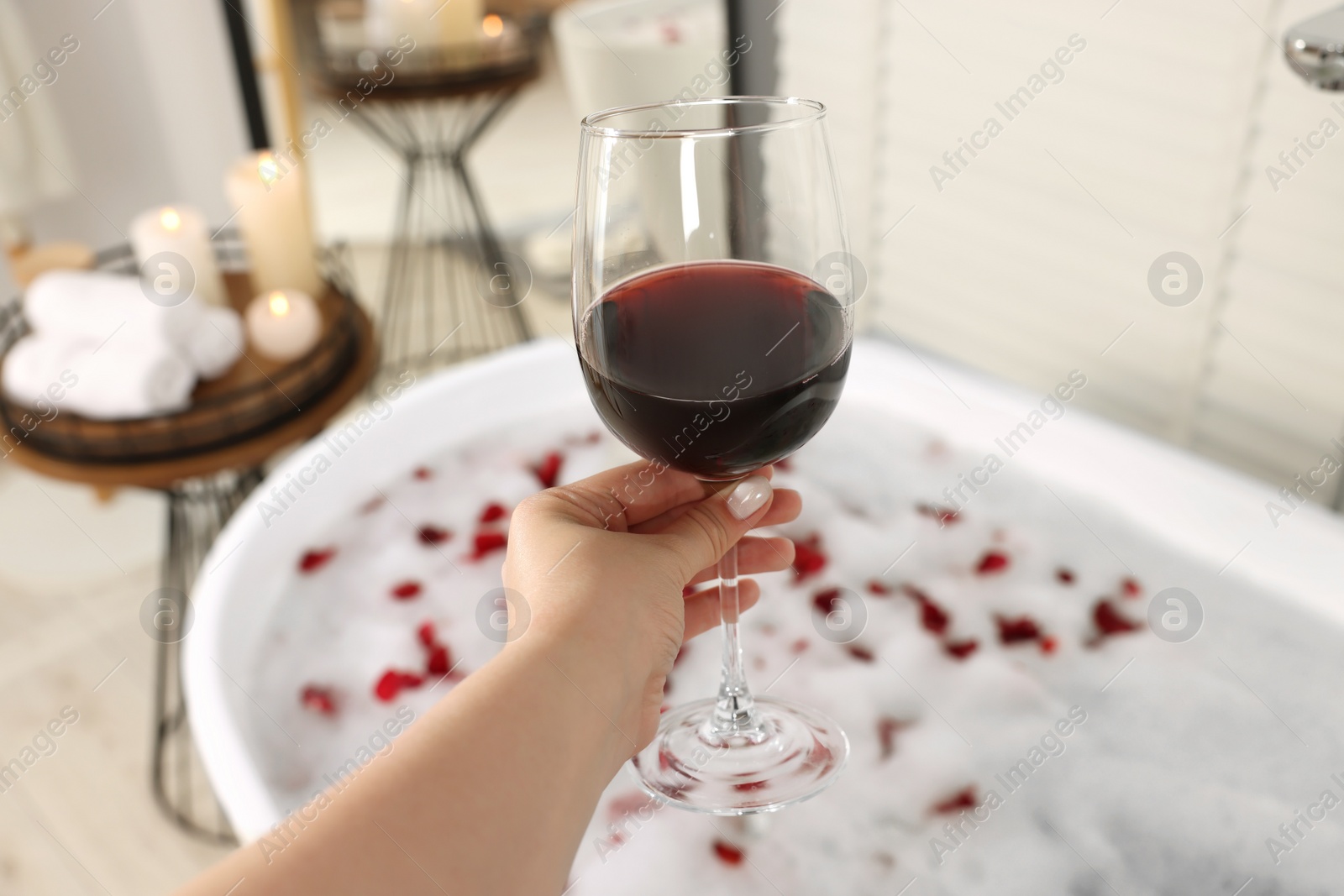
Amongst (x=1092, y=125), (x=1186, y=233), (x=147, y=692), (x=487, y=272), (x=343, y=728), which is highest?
(x=1092, y=125)

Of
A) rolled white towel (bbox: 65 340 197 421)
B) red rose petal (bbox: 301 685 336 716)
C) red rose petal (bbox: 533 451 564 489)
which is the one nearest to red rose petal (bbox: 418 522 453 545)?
red rose petal (bbox: 533 451 564 489)

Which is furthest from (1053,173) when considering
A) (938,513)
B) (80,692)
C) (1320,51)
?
(80,692)

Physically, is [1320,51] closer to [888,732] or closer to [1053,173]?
[888,732]

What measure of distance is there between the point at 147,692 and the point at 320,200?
2519mm

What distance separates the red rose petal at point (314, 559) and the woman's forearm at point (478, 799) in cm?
63

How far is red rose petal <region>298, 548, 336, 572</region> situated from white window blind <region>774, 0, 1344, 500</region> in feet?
3.96

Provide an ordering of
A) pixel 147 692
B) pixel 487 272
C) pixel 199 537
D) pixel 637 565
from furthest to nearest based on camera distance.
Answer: pixel 487 272, pixel 199 537, pixel 147 692, pixel 637 565

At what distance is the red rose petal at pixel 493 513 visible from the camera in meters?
1.26

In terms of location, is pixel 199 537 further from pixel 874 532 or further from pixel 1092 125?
pixel 1092 125

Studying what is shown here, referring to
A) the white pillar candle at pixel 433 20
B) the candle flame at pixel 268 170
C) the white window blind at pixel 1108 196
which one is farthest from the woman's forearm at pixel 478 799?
the white pillar candle at pixel 433 20

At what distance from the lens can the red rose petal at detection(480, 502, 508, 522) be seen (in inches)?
49.6

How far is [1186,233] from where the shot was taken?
1.43 m

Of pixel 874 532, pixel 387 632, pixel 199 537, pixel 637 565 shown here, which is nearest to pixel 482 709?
pixel 637 565

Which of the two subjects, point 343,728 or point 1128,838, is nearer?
point 1128,838
